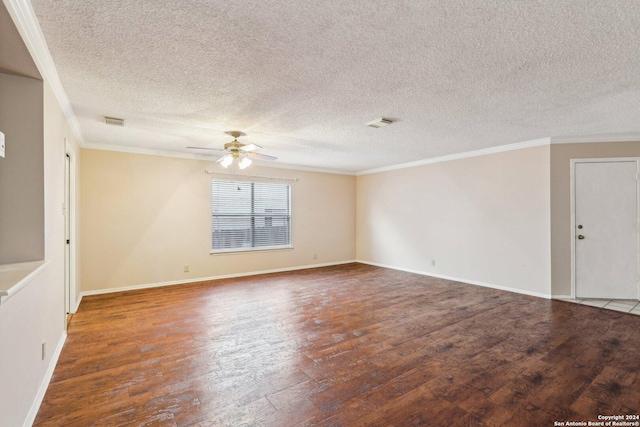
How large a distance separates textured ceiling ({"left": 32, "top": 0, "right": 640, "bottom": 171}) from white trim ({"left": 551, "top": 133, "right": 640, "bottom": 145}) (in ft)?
0.57

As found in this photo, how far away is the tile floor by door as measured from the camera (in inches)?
153

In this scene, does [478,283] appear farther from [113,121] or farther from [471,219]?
[113,121]

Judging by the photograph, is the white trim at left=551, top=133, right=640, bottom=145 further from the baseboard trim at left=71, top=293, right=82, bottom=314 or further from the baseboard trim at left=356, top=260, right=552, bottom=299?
the baseboard trim at left=71, top=293, right=82, bottom=314

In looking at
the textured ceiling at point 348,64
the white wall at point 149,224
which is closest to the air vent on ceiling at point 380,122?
the textured ceiling at point 348,64

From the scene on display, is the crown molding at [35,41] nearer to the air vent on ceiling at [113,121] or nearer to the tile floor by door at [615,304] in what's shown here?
the air vent on ceiling at [113,121]

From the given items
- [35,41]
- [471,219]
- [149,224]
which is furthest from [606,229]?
[149,224]

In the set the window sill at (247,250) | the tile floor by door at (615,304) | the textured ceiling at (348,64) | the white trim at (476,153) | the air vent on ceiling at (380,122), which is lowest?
the tile floor by door at (615,304)

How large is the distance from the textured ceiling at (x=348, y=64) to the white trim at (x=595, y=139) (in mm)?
172

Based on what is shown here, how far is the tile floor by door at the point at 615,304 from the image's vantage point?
3.89 m

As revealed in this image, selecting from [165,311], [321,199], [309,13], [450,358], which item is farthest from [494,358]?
[321,199]

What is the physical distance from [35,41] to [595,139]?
6325 mm

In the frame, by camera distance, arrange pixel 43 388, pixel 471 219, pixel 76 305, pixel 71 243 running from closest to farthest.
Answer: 1. pixel 43 388
2. pixel 71 243
3. pixel 76 305
4. pixel 471 219

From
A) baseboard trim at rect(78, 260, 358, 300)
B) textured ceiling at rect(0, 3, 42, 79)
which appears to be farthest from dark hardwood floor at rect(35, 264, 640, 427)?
textured ceiling at rect(0, 3, 42, 79)

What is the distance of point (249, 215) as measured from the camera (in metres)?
6.25
